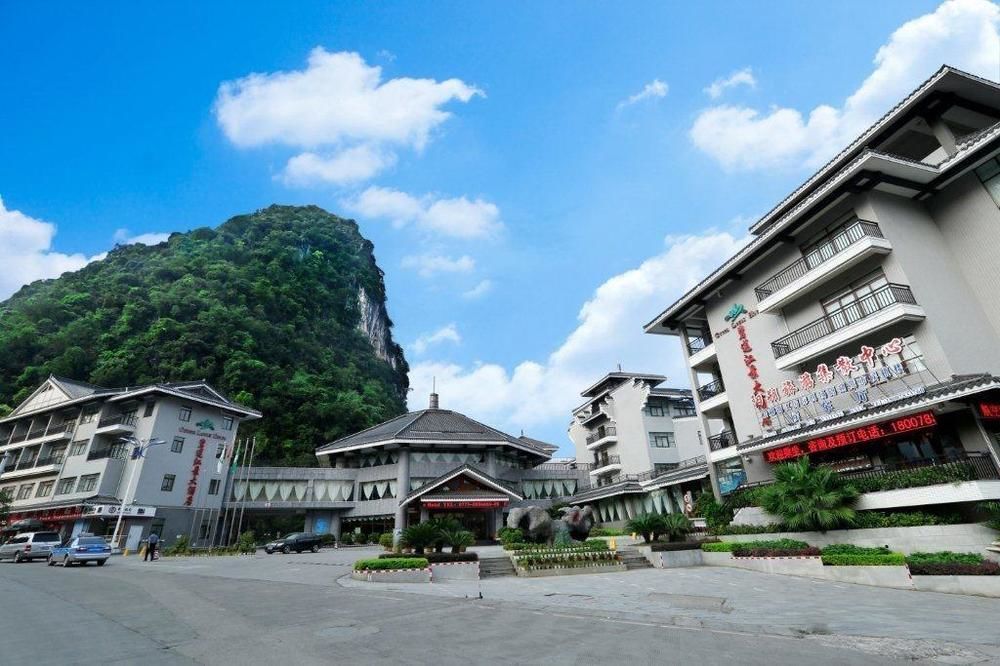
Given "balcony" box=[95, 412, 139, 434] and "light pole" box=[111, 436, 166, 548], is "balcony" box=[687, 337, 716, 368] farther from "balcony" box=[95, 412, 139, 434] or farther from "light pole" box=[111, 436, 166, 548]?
"balcony" box=[95, 412, 139, 434]

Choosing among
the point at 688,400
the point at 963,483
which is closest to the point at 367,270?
the point at 688,400

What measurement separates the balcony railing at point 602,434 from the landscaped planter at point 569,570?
82.9 feet

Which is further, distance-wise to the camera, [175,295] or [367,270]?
[367,270]

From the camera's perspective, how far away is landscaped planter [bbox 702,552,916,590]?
13570 mm

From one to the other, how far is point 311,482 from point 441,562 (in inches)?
1057

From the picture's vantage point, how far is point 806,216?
21531 mm

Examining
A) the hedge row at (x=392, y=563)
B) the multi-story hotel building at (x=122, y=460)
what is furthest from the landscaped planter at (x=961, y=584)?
the multi-story hotel building at (x=122, y=460)

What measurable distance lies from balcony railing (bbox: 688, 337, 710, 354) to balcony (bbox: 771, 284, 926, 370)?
19.9 feet

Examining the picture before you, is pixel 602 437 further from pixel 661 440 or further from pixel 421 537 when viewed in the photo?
pixel 421 537

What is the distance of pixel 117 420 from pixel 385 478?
2250 centimetres

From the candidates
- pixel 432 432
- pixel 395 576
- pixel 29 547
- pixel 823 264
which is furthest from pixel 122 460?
pixel 823 264

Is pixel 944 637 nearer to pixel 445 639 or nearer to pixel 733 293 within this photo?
pixel 445 639

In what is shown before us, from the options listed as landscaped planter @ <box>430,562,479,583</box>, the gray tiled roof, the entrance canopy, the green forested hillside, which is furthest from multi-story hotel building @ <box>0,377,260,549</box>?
landscaped planter @ <box>430,562,479,583</box>

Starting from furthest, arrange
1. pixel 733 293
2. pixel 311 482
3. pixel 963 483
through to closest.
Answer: pixel 311 482 → pixel 733 293 → pixel 963 483
